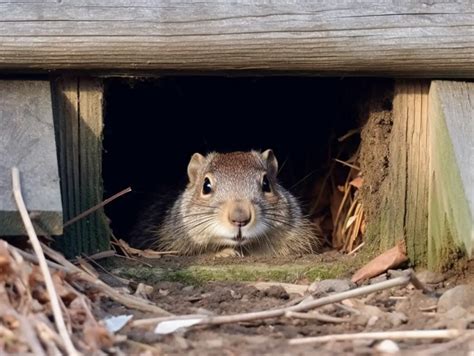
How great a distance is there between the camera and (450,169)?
18.2ft

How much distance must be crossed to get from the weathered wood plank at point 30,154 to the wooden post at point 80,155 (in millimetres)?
192

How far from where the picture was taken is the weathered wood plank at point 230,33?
18.4 feet

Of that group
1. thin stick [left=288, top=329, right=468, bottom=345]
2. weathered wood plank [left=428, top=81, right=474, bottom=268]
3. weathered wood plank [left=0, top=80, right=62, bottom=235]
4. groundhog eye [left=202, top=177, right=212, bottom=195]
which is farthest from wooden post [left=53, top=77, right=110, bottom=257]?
thin stick [left=288, top=329, right=468, bottom=345]

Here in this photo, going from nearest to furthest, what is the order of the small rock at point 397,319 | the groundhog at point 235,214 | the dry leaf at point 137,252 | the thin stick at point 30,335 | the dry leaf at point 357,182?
the thin stick at point 30,335 < the small rock at point 397,319 < the dry leaf at point 137,252 < the groundhog at point 235,214 < the dry leaf at point 357,182

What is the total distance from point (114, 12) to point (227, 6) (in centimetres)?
60

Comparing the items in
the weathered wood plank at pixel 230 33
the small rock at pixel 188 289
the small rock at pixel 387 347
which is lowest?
the small rock at pixel 387 347

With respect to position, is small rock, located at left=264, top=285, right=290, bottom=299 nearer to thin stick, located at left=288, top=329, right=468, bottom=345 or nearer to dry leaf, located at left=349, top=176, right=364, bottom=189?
thin stick, located at left=288, top=329, right=468, bottom=345

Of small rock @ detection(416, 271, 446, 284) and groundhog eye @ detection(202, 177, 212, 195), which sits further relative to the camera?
groundhog eye @ detection(202, 177, 212, 195)

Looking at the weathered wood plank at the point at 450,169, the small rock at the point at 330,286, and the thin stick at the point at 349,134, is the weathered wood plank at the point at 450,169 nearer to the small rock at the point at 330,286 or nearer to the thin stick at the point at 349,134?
the small rock at the point at 330,286

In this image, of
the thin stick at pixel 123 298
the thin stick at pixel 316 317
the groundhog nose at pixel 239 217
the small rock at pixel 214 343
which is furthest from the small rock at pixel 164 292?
the groundhog nose at pixel 239 217

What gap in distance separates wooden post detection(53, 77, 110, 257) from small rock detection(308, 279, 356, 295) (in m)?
1.28

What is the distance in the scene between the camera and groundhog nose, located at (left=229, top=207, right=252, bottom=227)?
267 inches

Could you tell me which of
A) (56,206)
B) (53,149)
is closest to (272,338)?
(56,206)

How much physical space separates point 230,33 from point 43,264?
1.77 meters
